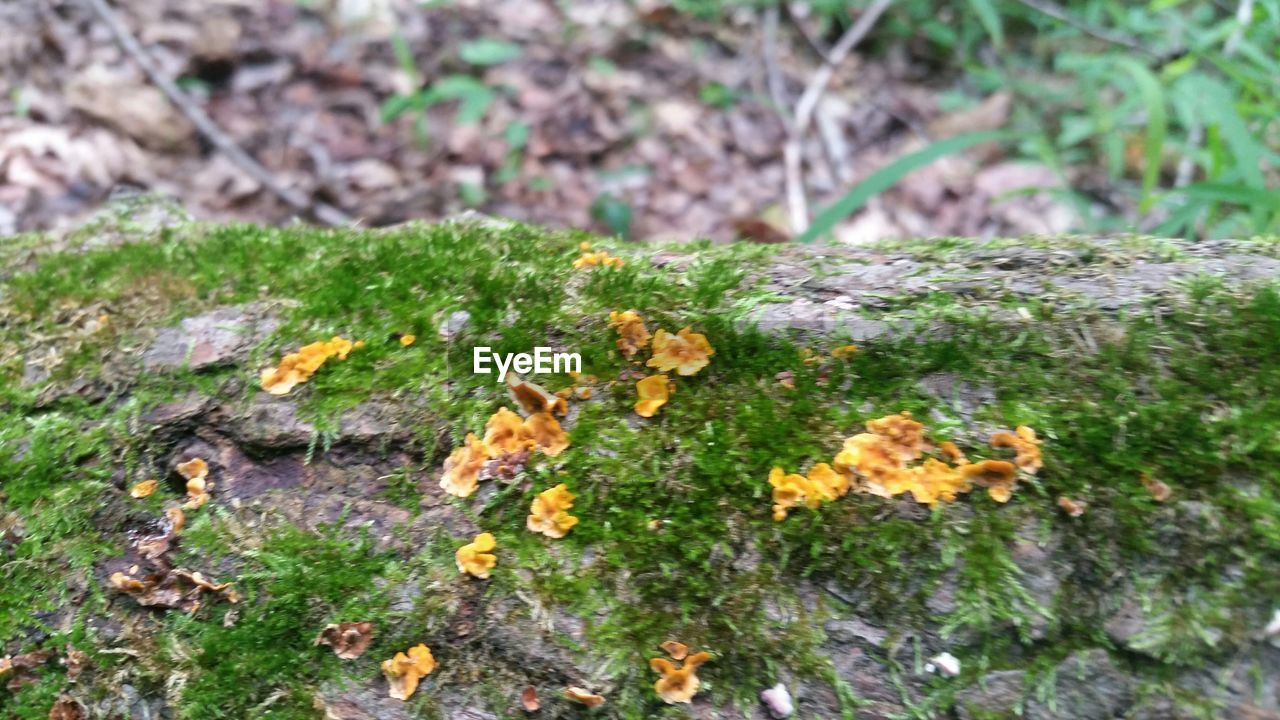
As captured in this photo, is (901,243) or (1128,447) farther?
(901,243)

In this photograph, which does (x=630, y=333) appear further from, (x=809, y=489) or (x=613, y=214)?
(x=613, y=214)

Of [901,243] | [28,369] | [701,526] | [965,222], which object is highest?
[901,243]

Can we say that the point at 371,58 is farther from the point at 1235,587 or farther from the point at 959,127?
the point at 1235,587

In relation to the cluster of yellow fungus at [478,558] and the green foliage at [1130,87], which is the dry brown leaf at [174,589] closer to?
the cluster of yellow fungus at [478,558]

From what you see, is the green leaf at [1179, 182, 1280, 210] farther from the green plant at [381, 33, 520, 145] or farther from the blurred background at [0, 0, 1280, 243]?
the green plant at [381, 33, 520, 145]

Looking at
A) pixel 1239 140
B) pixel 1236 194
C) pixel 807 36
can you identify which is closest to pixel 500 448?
pixel 1236 194

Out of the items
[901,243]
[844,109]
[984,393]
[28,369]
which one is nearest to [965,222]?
[844,109]
